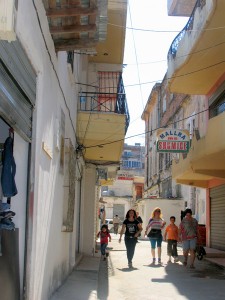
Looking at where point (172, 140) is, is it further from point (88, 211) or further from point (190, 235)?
point (190, 235)

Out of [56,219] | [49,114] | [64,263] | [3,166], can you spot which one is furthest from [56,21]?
[64,263]

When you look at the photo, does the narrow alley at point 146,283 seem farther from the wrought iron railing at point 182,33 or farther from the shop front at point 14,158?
the wrought iron railing at point 182,33

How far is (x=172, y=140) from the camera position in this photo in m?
16.5

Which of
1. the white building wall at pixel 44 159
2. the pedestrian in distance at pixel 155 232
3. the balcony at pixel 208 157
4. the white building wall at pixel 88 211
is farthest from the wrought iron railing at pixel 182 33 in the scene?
the white building wall at pixel 44 159

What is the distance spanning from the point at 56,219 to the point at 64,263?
1919mm

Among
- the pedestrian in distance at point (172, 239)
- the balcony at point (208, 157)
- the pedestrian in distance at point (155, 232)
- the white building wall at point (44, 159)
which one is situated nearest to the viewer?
the white building wall at point (44, 159)

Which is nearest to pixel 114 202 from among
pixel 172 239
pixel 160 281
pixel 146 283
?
pixel 172 239

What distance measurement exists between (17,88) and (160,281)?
683cm

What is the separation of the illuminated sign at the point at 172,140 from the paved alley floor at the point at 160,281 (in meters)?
3.90

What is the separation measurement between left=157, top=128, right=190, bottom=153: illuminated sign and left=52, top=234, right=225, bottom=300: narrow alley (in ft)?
13.5

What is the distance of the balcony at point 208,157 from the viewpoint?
42.0 feet

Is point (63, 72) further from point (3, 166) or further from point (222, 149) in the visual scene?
point (222, 149)

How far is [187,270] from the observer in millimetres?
12648

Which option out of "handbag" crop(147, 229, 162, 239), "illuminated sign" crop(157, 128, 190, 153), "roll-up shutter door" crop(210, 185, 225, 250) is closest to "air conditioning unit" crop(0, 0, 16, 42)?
"handbag" crop(147, 229, 162, 239)
